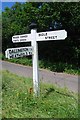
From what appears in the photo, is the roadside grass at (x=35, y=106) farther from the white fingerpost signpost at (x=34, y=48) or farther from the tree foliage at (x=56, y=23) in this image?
the tree foliage at (x=56, y=23)

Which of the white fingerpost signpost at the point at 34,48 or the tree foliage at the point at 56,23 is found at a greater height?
the tree foliage at the point at 56,23

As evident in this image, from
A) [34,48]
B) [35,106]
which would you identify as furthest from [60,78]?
[35,106]

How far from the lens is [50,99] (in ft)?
22.7

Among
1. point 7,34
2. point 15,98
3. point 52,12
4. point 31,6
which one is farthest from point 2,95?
point 7,34

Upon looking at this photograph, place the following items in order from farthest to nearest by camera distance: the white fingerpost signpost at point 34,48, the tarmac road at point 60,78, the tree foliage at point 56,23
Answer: the tree foliage at point 56,23
the tarmac road at point 60,78
the white fingerpost signpost at point 34,48

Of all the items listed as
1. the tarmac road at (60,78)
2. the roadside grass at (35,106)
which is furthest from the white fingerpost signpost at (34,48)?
the tarmac road at (60,78)

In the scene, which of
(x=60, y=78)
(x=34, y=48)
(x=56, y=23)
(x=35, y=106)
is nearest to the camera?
(x=35, y=106)

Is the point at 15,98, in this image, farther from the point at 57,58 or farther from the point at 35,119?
the point at 57,58

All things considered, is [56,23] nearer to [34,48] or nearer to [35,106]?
[34,48]

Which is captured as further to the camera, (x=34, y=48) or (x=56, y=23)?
(x=56, y=23)

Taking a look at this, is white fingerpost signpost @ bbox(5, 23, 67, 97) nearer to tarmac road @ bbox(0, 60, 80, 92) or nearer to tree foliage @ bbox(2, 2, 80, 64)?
tarmac road @ bbox(0, 60, 80, 92)

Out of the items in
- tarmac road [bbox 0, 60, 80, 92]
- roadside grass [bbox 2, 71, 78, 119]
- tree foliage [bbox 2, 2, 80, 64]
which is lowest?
roadside grass [bbox 2, 71, 78, 119]

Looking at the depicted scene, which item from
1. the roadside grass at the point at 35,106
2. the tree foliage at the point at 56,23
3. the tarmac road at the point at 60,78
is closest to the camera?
the roadside grass at the point at 35,106

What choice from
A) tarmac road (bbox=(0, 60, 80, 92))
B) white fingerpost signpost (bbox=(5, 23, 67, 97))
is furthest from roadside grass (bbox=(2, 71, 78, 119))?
tarmac road (bbox=(0, 60, 80, 92))
